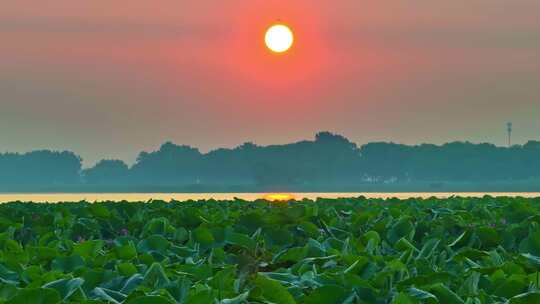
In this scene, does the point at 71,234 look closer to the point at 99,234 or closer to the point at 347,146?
the point at 99,234

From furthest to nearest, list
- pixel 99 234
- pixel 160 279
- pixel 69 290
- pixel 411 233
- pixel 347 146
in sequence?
pixel 347 146 < pixel 99 234 < pixel 411 233 < pixel 160 279 < pixel 69 290

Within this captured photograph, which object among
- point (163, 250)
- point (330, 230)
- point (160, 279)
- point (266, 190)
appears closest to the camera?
point (160, 279)

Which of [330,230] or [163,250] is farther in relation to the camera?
[330,230]

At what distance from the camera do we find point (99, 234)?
25.3ft

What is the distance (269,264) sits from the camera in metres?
5.10

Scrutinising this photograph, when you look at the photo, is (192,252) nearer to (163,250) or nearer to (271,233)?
(163,250)

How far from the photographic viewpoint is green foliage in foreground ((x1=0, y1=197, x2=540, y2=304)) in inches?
126

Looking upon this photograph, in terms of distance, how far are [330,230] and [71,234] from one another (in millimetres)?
2153

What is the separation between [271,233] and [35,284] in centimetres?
318

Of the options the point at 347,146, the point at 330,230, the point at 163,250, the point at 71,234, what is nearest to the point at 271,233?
the point at 330,230

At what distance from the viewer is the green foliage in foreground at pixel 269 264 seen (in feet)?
10.5

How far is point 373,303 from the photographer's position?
10.9 feet

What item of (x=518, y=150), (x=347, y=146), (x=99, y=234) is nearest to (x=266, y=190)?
(x=347, y=146)

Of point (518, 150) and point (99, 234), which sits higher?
point (518, 150)
